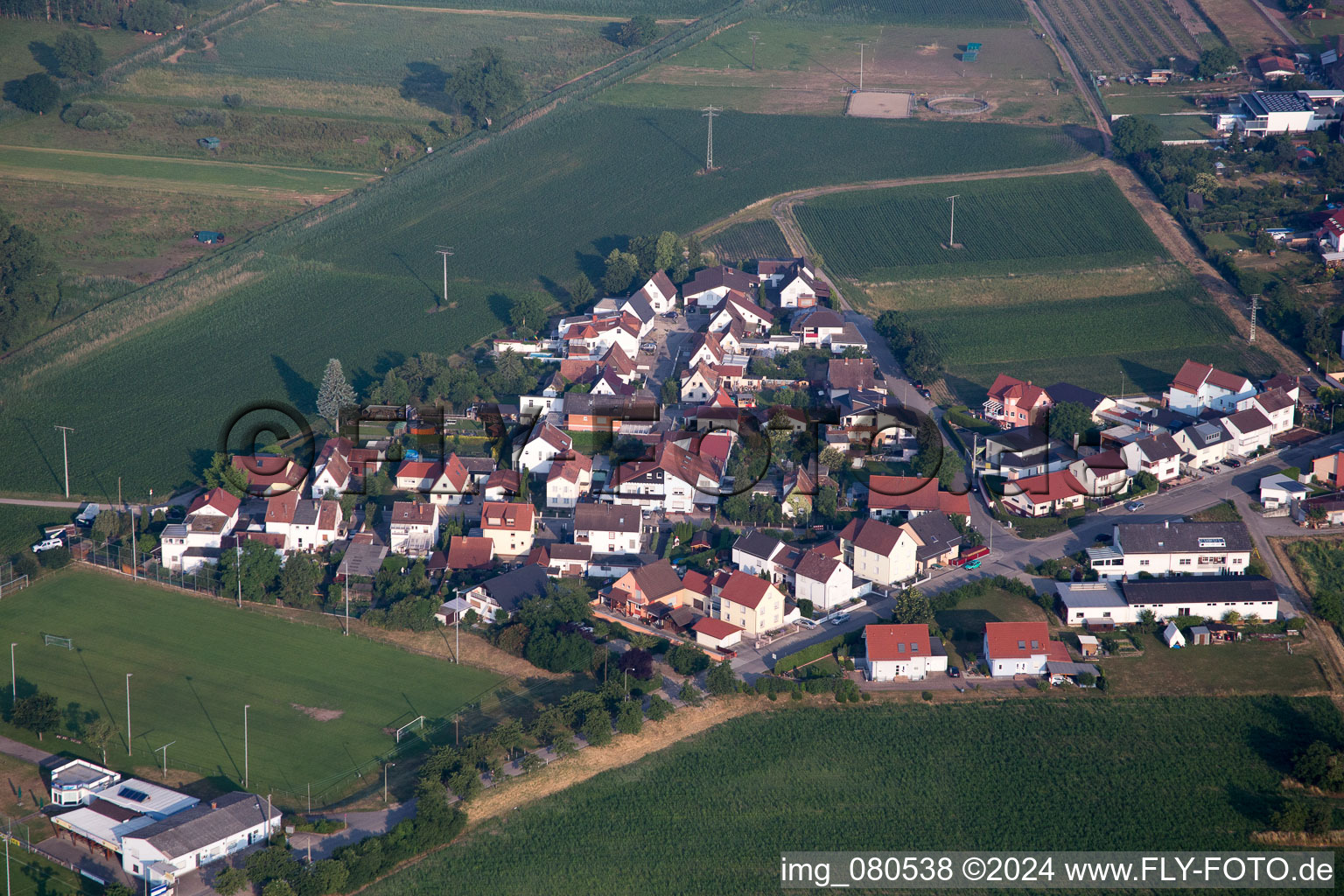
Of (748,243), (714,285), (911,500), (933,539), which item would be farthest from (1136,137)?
(933,539)

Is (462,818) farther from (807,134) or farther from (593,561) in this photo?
Result: (807,134)

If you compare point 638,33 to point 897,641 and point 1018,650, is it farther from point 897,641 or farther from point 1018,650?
point 1018,650

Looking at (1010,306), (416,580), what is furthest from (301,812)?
(1010,306)

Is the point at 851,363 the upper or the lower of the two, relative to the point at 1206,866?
upper

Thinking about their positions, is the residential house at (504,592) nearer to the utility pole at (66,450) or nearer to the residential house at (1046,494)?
the residential house at (1046,494)

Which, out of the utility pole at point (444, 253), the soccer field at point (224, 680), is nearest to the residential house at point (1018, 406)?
the soccer field at point (224, 680)

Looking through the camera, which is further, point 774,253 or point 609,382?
point 774,253

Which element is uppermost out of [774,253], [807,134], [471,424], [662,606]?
[807,134]
